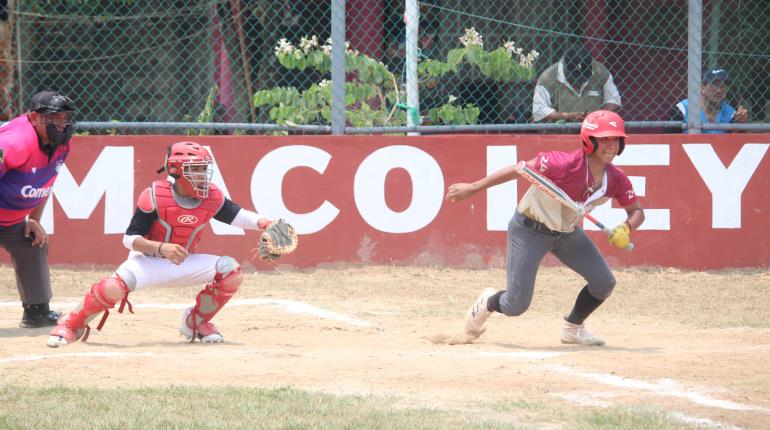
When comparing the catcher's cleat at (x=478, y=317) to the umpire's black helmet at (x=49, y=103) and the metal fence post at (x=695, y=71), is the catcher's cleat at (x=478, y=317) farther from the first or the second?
the metal fence post at (x=695, y=71)

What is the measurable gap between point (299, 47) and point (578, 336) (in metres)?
6.84

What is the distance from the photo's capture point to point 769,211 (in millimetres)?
10539

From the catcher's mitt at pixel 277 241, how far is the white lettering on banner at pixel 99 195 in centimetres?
381

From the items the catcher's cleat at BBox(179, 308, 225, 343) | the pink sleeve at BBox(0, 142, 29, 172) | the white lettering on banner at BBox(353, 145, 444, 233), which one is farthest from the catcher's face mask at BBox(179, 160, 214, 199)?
the white lettering on banner at BBox(353, 145, 444, 233)

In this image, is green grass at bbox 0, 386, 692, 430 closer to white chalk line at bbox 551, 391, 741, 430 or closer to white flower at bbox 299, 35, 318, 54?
white chalk line at bbox 551, 391, 741, 430

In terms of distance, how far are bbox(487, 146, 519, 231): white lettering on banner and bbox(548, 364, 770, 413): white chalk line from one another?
4393 millimetres

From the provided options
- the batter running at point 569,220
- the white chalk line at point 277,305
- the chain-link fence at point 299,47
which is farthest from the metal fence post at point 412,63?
the batter running at point 569,220

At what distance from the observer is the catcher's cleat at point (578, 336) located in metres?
7.19

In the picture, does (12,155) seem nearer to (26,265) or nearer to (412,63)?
(26,265)

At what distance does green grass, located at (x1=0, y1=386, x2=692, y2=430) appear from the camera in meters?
4.72

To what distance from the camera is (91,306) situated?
6.91 meters

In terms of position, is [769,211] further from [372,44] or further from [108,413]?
[108,413]

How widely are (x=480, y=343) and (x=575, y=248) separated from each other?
0.92 meters

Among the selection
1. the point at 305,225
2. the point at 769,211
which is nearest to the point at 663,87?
the point at 769,211
